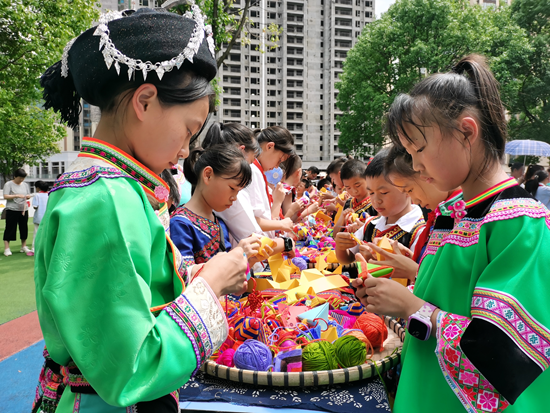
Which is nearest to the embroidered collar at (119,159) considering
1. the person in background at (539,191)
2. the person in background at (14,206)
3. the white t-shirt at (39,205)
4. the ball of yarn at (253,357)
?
the ball of yarn at (253,357)

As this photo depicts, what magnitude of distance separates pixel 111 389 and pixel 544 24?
1106 inches

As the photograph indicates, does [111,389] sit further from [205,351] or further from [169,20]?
[169,20]

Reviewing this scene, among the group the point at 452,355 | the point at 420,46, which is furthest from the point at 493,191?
the point at 420,46

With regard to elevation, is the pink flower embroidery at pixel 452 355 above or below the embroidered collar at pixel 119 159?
below

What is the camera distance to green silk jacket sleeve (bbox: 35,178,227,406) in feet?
2.42

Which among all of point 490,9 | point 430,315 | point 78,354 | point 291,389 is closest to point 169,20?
point 78,354

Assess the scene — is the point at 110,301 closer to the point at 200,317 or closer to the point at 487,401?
the point at 200,317

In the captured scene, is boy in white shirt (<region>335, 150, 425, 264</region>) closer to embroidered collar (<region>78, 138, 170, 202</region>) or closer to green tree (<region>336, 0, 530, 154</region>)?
embroidered collar (<region>78, 138, 170, 202</region>)

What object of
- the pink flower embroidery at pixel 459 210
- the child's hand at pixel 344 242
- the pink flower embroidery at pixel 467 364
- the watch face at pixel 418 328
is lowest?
the pink flower embroidery at pixel 467 364

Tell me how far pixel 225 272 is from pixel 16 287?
6100mm

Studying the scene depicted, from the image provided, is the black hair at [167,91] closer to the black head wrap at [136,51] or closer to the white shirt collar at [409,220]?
the black head wrap at [136,51]

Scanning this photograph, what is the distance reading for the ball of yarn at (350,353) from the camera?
4.80 feet

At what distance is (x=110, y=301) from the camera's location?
75 cm

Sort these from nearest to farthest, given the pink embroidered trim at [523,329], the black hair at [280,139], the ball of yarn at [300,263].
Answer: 1. the pink embroidered trim at [523,329]
2. the ball of yarn at [300,263]
3. the black hair at [280,139]
